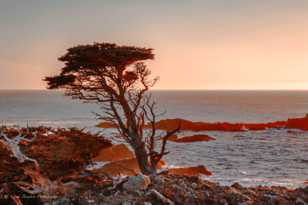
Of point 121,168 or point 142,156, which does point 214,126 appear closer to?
point 121,168

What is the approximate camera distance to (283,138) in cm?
4841

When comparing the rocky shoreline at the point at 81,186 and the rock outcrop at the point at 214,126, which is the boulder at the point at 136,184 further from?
the rock outcrop at the point at 214,126

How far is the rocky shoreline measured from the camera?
14023mm

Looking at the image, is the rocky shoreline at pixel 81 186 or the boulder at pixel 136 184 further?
the boulder at pixel 136 184

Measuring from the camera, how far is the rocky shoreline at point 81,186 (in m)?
14.0

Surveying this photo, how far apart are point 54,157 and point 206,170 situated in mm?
11131

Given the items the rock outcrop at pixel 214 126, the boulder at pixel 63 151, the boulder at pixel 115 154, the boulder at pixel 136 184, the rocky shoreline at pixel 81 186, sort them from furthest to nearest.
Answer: the rock outcrop at pixel 214 126
the boulder at pixel 115 154
the boulder at pixel 63 151
the boulder at pixel 136 184
the rocky shoreline at pixel 81 186

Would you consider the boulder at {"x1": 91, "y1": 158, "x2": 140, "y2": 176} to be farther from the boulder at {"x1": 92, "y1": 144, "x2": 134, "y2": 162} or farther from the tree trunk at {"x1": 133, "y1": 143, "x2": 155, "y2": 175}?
the boulder at {"x1": 92, "y1": 144, "x2": 134, "y2": 162}

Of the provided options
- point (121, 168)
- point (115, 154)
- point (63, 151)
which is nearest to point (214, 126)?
point (115, 154)

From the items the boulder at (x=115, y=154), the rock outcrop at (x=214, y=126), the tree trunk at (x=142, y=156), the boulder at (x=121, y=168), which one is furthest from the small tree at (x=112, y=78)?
the rock outcrop at (x=214, y=126)

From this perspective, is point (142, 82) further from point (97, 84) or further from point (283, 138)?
point (283, 138)

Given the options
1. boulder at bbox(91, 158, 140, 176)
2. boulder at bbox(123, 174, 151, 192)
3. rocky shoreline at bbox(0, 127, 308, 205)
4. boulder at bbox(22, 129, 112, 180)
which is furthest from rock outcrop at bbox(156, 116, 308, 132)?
boulder at bbox(123, 174, 151, 192)

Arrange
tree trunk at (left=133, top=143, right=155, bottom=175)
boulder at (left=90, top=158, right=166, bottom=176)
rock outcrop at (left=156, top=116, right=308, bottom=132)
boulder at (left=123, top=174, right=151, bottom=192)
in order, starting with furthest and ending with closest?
rock outcrop at (left=156, top=116, right=308, bottom=132), boulder at (left=90, top=158, right=166, bottom=176), tree trunk at (left=133, top=143, right=155, bottom=175), boulder at (left=123, top=174, right=151, bottom=192)

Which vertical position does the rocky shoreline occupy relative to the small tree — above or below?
below
